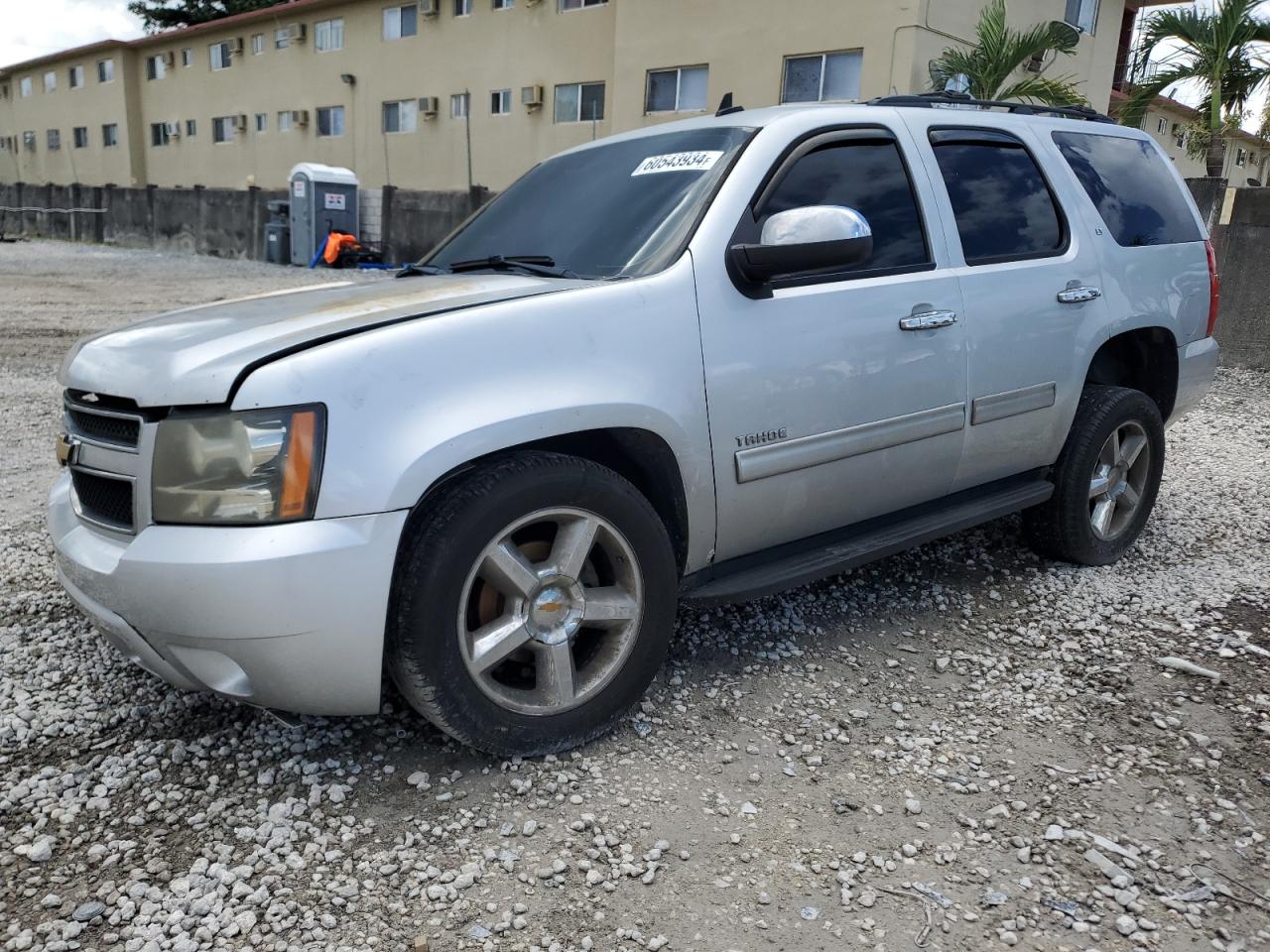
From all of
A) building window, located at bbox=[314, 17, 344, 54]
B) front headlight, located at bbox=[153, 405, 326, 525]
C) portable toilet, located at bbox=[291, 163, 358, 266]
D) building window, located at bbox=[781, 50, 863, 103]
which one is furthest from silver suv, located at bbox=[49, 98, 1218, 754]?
building window, located at bbox=[314, 17, 344, 54]

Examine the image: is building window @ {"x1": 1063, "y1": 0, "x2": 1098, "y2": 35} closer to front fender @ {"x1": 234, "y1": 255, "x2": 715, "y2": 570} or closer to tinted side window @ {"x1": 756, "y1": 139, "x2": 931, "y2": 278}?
tinted side window @ {"x1": 756, "y1": 139, "x2": 931, "y2": 278}

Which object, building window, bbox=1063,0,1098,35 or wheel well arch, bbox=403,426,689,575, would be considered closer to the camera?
wheel well arch, bbox=403,426,689,575

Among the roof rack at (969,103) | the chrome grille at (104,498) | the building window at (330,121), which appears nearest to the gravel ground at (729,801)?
the chrome grille at (104,498)

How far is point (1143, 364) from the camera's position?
4750mm

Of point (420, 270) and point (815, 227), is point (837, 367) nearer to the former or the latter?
point (815, 227)

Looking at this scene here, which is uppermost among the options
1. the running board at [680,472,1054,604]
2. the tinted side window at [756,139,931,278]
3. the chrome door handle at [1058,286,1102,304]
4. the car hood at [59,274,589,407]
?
the tinted side window at [756,139,931,278]

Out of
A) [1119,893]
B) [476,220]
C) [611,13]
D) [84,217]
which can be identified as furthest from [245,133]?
[1119,893]

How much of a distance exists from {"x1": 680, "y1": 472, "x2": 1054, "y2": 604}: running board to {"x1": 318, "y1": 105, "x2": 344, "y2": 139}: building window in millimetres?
28697

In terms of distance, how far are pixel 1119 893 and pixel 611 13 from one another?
73.0ft

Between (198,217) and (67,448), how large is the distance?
27201mm

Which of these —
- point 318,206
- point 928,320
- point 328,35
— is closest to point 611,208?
point 928,320

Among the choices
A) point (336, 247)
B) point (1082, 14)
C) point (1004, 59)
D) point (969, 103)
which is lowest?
point (336, 247)

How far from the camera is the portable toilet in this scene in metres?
21.9

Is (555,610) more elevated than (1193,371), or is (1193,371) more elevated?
(1193,371)
